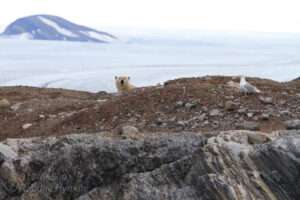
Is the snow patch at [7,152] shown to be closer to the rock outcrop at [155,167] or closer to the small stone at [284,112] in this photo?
the rock outcrop at [155,167]

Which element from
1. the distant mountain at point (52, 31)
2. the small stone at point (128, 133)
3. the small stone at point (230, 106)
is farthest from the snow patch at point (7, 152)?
the distant mountain at point (52, 31)

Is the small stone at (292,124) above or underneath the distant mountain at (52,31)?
above

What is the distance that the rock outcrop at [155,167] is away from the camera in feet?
20.3

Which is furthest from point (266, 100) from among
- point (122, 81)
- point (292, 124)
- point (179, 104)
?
point (122, 81)

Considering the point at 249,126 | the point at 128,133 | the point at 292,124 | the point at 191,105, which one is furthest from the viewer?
the point at 191,105

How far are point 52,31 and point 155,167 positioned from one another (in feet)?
454

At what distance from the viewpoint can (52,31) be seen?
142 m

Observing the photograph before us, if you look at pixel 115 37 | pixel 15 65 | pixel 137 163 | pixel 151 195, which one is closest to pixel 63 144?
pixel 137 163

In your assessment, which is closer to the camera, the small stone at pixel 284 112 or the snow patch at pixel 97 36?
the small stone at pixel 284 112

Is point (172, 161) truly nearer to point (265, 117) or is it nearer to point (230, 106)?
point (265, 117)

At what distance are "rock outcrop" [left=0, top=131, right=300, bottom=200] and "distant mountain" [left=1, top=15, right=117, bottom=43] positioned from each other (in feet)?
384

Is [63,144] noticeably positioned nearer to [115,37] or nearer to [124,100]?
[124,100]

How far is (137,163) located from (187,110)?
3.95 metres

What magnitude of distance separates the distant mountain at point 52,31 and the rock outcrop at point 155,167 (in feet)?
384
